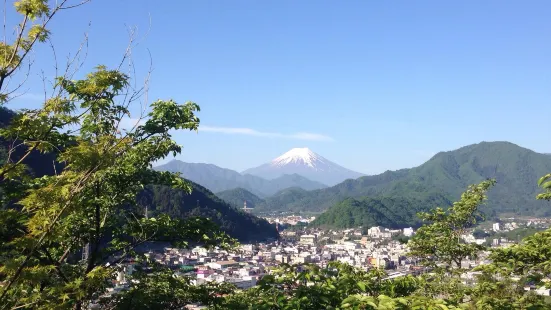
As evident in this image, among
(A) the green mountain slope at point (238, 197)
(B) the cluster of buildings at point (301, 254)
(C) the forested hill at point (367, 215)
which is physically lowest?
(B) the cluster of buildings at point (301, 254)

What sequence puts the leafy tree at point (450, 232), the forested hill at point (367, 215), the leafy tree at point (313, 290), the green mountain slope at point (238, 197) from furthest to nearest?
the green mountain slope at point (238, 197) → the forested hill at point (367, 215) → the leafy tree at point (450, 232) → the leafy tree at point (313, 290)

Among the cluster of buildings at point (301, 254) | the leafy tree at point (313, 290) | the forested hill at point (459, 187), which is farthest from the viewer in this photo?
the forested hill at point (459, 187)

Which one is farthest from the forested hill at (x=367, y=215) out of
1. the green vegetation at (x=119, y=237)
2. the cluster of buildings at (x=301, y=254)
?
the green vegetation at (x=119, y=237)

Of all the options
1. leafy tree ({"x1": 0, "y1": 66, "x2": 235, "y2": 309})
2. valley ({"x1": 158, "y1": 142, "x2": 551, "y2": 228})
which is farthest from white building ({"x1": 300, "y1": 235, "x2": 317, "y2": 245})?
leafy tree ({"x1": 0, "y1": 66, "x2": 235, "y2": 309})

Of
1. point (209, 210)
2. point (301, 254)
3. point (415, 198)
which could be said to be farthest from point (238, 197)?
point (301, 254)

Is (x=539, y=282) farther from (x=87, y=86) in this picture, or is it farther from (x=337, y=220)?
(x=337, y=220)

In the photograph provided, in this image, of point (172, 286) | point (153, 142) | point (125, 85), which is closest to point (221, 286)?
point (172, 286)

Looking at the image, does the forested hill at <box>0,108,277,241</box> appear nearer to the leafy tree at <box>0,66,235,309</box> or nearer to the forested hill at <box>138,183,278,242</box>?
the forested hill at <box>138,183,278,242</box>

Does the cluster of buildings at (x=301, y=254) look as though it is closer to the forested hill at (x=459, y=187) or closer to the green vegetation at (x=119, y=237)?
the green vegetation at (x=119, y=237)
